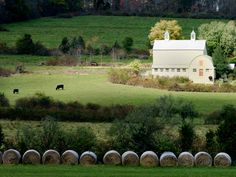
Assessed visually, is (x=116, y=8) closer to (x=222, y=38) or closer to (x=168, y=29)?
(x=168, y=29)

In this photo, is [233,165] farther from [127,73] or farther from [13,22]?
[13,22]

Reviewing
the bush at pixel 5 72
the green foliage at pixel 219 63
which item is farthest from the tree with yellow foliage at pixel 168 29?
the bush at pixel 5 72

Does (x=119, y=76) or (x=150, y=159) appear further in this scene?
(x=119, y=76)

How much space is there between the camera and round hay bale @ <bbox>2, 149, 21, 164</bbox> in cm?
2153

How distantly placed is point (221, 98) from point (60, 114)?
49.3 ft

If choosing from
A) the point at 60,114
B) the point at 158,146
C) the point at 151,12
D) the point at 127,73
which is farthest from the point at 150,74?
the point at 151,12

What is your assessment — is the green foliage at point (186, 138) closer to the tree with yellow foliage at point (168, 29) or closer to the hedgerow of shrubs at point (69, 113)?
the hedgerow of shrubs at point (69, 113)

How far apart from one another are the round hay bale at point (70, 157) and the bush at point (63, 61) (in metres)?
43.7

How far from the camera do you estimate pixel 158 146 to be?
23.2m

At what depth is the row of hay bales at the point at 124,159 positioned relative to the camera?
70.4 feet

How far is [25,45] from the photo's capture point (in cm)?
7188

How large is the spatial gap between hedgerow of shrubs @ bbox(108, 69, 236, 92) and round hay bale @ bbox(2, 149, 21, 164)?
2954 centimetres

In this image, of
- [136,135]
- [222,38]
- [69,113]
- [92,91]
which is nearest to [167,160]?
[136,135]

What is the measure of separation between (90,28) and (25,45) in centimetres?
1842
